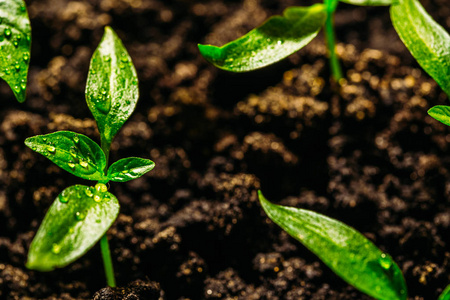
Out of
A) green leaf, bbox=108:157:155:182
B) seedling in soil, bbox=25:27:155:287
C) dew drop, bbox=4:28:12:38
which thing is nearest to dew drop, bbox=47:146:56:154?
seedling in soil, bbox=25:27:155:287

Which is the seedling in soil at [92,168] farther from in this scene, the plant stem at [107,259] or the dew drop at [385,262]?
the dew drop at [385,262]

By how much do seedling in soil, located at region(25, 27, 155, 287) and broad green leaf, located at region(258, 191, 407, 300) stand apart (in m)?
0.29

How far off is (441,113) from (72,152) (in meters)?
0.73

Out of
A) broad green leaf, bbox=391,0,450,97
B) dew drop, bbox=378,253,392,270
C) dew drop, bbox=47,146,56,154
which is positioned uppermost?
broad green leaf, bbox=391,0,450,97

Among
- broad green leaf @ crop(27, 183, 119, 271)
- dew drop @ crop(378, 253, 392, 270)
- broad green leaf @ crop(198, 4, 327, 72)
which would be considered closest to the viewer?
broad green leaf @ crop(27, 183, 119, 271)

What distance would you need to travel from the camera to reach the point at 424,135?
1.27m

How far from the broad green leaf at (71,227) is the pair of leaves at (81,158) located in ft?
0.13

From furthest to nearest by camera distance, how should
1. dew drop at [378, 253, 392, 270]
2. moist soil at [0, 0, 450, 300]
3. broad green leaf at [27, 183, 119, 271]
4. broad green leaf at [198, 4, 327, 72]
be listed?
moist soil at [0, 0, 450, 300]
broad green leaf at [198, 4, 327, 72]
dew drop at [378, 253, 392, 270]
broad green leaf at [27, 183, 119, 271]

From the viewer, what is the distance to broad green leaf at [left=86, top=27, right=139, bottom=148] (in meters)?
0.94

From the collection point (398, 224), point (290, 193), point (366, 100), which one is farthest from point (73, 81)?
point (398, 224)

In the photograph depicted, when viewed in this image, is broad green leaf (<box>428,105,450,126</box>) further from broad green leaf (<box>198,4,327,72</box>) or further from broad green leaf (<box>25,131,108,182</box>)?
broad green leaf (<box>25,131,108,182</box>)

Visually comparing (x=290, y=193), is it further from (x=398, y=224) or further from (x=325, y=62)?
(x=325, y=62)

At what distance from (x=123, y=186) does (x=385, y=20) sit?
1048 mm

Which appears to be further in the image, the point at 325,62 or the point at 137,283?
the point at 325,62
